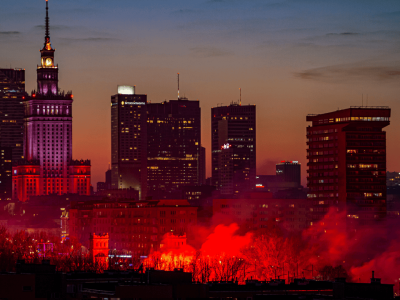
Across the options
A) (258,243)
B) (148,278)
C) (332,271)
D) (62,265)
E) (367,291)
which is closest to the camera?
(367,291)

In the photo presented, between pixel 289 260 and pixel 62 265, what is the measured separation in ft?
141

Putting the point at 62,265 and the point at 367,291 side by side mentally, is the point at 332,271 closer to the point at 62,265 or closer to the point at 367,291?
the point at 62,265

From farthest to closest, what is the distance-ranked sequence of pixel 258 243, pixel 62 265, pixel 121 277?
pixel 258 243 → pixel 62 265 → pixel 121 277

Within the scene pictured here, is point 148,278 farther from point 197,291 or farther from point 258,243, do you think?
point 258,243

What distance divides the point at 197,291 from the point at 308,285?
1880cm

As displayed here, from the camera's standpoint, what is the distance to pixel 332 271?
17912 centimetres

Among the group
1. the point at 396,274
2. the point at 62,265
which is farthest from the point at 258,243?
the point at 62,265

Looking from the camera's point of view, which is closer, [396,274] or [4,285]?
[4,285]

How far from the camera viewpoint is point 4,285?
91.9 meters

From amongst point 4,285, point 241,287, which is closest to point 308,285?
point 241,287

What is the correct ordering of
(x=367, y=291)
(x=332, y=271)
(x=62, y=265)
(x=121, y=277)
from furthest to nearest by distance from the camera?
1. (x=332, y=271)
2. (x=62, y=265)
3. (x=121, y=277)
4. (x=367, y=291)

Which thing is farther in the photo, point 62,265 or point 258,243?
point 258,243

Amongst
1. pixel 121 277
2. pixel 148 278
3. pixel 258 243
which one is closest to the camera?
pixel 148 278

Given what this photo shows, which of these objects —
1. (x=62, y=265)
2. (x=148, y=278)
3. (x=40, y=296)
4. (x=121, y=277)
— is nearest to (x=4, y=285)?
(x=40, y=296)
